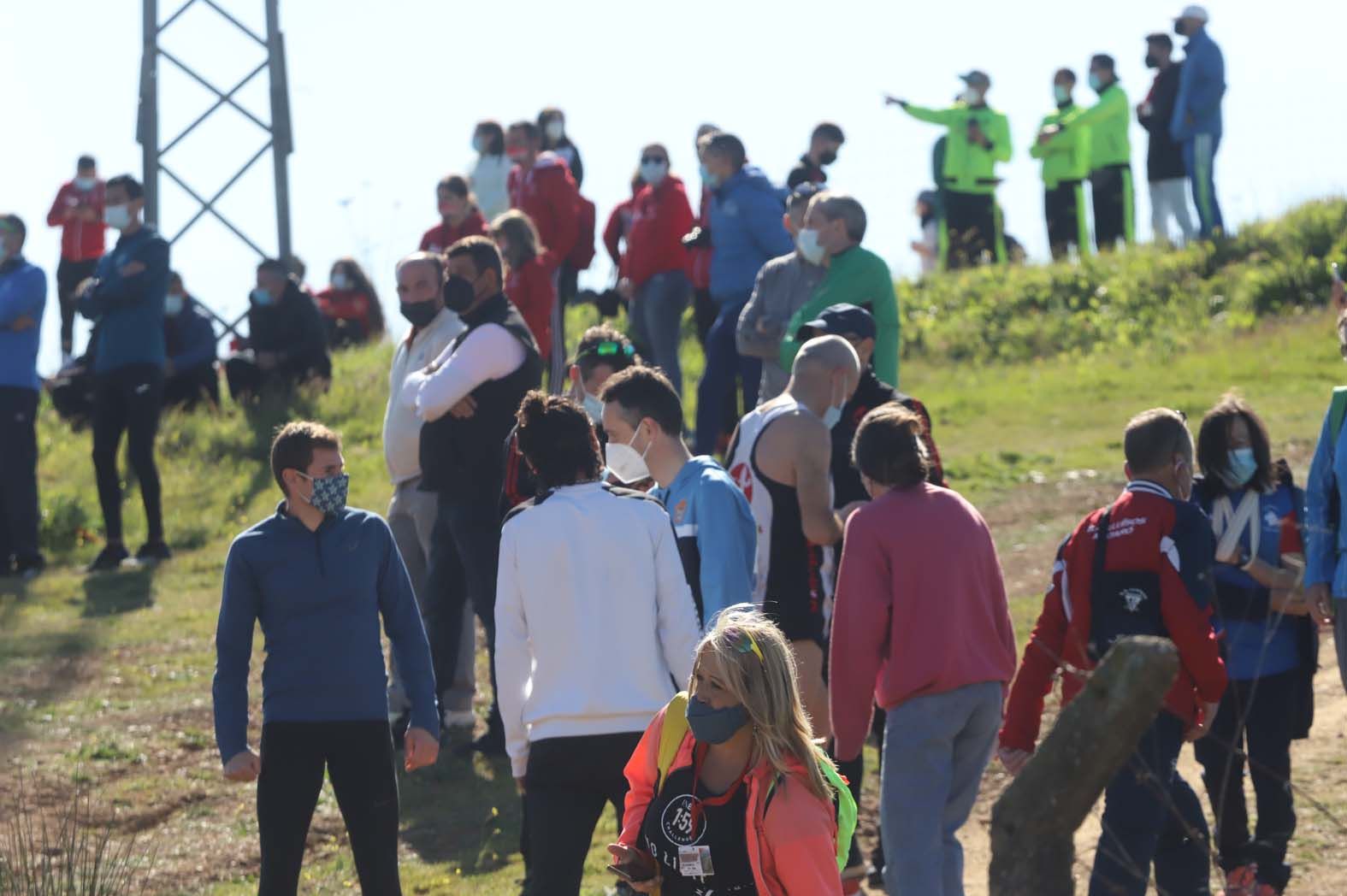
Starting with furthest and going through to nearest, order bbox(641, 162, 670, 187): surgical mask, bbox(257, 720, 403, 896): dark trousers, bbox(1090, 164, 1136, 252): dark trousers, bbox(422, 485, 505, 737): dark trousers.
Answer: bbox(1090, 164, 1136, 252): dark trousers, bbox(641, 162, 670, 187): surgical mask, bbox(422, 485, 505, 737): dark trousers, bbox(257, 720, 403, 896): dark trousers

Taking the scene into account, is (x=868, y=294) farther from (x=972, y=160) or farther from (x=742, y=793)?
(x=972, y=160)

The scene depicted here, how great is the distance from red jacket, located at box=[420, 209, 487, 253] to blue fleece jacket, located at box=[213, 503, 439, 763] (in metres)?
6.89

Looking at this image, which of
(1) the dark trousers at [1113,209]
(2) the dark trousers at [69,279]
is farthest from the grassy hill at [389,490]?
(2) the dark trousers at [69,279]

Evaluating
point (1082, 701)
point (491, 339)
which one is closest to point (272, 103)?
point (491, 339)

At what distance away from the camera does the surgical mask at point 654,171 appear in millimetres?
13430

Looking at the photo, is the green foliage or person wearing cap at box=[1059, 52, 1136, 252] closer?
the green foliage

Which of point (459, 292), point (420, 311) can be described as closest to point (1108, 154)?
point (420, 311)

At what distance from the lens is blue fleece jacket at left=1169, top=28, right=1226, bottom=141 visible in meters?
17.0

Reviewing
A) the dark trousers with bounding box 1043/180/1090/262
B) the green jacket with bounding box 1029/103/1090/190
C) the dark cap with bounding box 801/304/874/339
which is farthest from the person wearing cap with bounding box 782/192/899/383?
the dark trousers with bounding box 1043/180/1090/262

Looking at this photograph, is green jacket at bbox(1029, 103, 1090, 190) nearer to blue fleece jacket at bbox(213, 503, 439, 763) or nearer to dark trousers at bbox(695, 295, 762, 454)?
dark trousers at bbox(695, 295, 762, 454)

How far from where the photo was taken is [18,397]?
1261cm

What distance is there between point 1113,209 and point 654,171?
831 cm

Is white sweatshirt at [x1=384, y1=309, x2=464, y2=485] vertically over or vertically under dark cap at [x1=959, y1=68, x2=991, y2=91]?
under

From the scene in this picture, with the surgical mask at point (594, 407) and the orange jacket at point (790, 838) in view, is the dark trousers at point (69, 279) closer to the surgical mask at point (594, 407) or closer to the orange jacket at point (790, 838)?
the surgical mask at point (594, 407)
